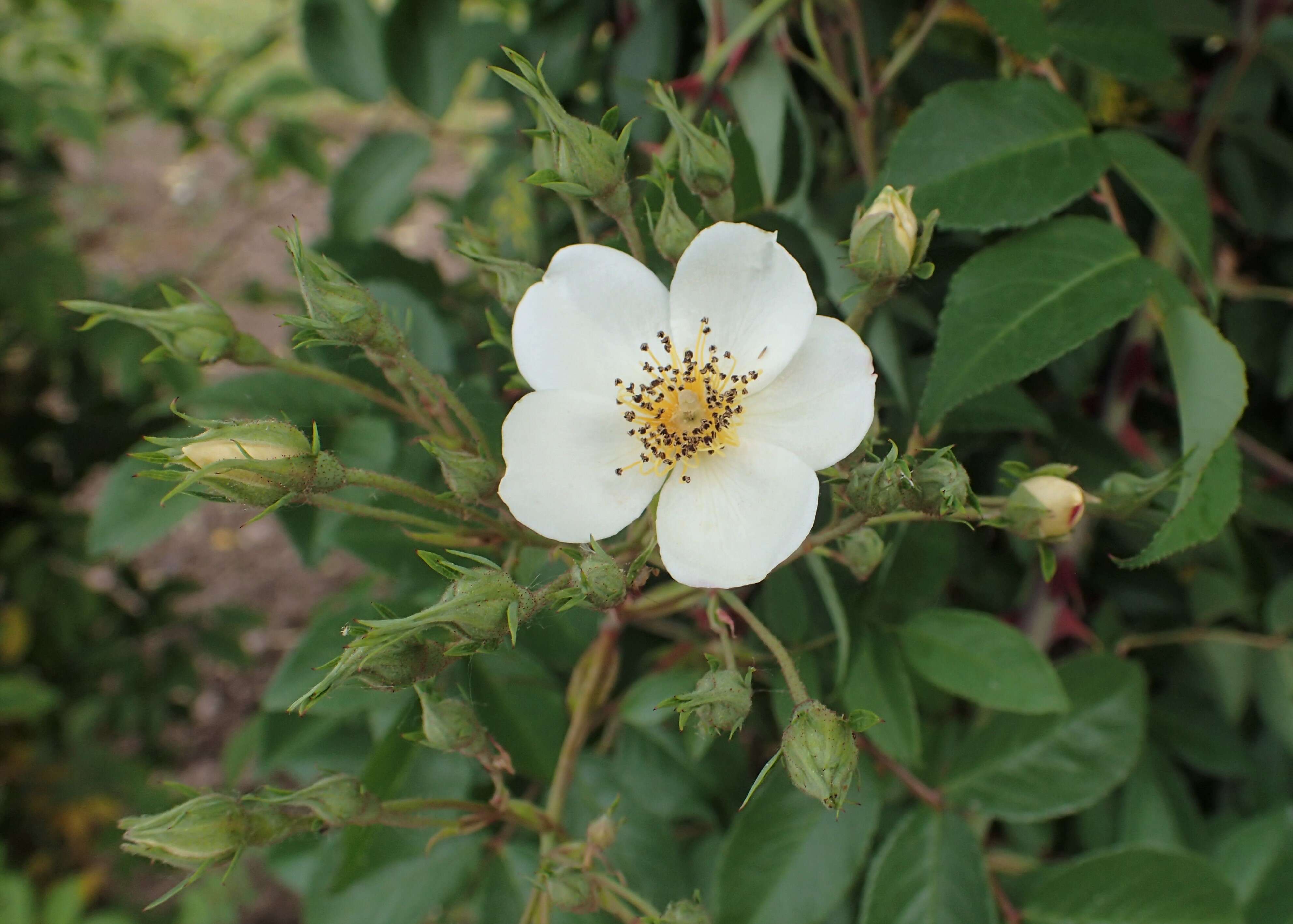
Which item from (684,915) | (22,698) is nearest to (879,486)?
(684,915)

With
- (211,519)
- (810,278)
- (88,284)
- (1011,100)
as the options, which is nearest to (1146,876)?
(810,278)

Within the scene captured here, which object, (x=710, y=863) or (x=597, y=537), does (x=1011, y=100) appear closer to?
(x=597, y=537)

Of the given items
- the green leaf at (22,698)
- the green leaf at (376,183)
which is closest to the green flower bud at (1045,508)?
the green leaf at (376,183)

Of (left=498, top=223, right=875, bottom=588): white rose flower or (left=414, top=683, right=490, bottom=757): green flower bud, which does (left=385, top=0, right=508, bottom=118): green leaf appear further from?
(left=414, top=683, right=490, bottom=757): green flower bud

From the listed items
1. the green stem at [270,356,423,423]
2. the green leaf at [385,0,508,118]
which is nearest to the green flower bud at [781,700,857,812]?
the green stem at [270,356,423,423]

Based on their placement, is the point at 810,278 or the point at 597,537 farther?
the point at 810,278

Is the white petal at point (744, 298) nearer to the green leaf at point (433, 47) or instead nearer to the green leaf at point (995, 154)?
the green leaf at point (995, 154)
